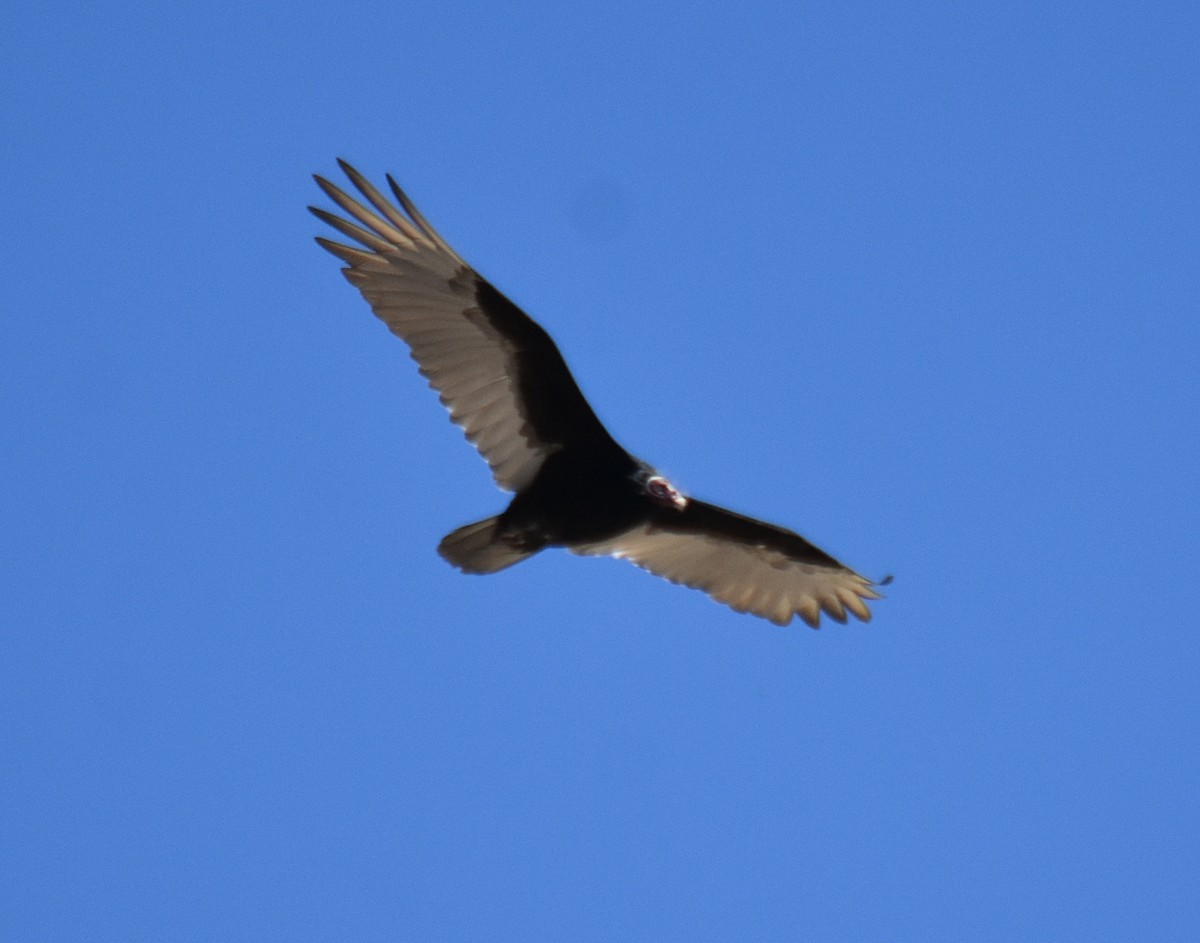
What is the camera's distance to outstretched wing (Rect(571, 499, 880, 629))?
929 cm

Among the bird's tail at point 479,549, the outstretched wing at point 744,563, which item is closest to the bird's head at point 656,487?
the outstretched wing at point 744,563

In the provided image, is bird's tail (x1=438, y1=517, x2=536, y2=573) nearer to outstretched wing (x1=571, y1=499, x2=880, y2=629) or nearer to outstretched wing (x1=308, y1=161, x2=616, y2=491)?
outstretched wing (x1=308, y1=161, x2=616, y2=491)

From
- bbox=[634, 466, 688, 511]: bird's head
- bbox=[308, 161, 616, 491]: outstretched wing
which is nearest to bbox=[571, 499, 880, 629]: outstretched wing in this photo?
bbox=[634, 466, 688, 511]: bird's head

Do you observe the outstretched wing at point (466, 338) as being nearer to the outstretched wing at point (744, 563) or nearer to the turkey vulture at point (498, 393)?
the turkey vulture at point (498, 393)

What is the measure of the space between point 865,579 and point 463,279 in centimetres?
334

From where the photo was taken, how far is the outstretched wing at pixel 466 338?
327 inches

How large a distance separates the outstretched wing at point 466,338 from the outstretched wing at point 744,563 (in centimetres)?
85

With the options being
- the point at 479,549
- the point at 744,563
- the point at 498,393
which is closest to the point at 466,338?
the point at 498,393

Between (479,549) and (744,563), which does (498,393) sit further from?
(744,563)

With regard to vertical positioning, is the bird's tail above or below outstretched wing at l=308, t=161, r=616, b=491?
below

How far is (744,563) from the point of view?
9734mm

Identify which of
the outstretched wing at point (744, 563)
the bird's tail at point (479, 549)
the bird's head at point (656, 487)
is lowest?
the bird's tail at point (479, 549)

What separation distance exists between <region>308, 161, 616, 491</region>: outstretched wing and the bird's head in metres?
0.27

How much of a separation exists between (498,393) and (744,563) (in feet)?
7.14
